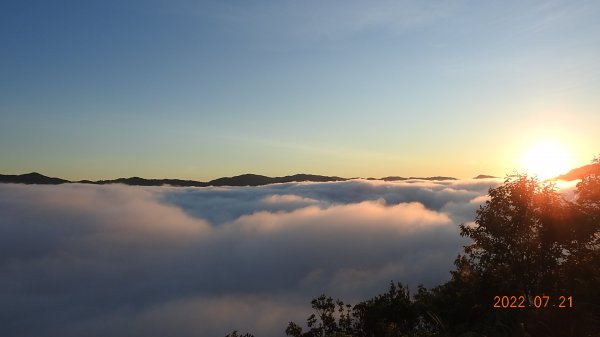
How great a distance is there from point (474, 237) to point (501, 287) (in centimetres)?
516

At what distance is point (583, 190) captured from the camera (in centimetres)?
2977

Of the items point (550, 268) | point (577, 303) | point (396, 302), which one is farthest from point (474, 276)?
point (396, 302)

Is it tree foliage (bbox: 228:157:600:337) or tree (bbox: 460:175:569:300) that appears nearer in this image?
tree foliage (bbox: 228:157:600:337)

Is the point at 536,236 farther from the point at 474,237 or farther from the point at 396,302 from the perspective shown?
the point at 396,302
